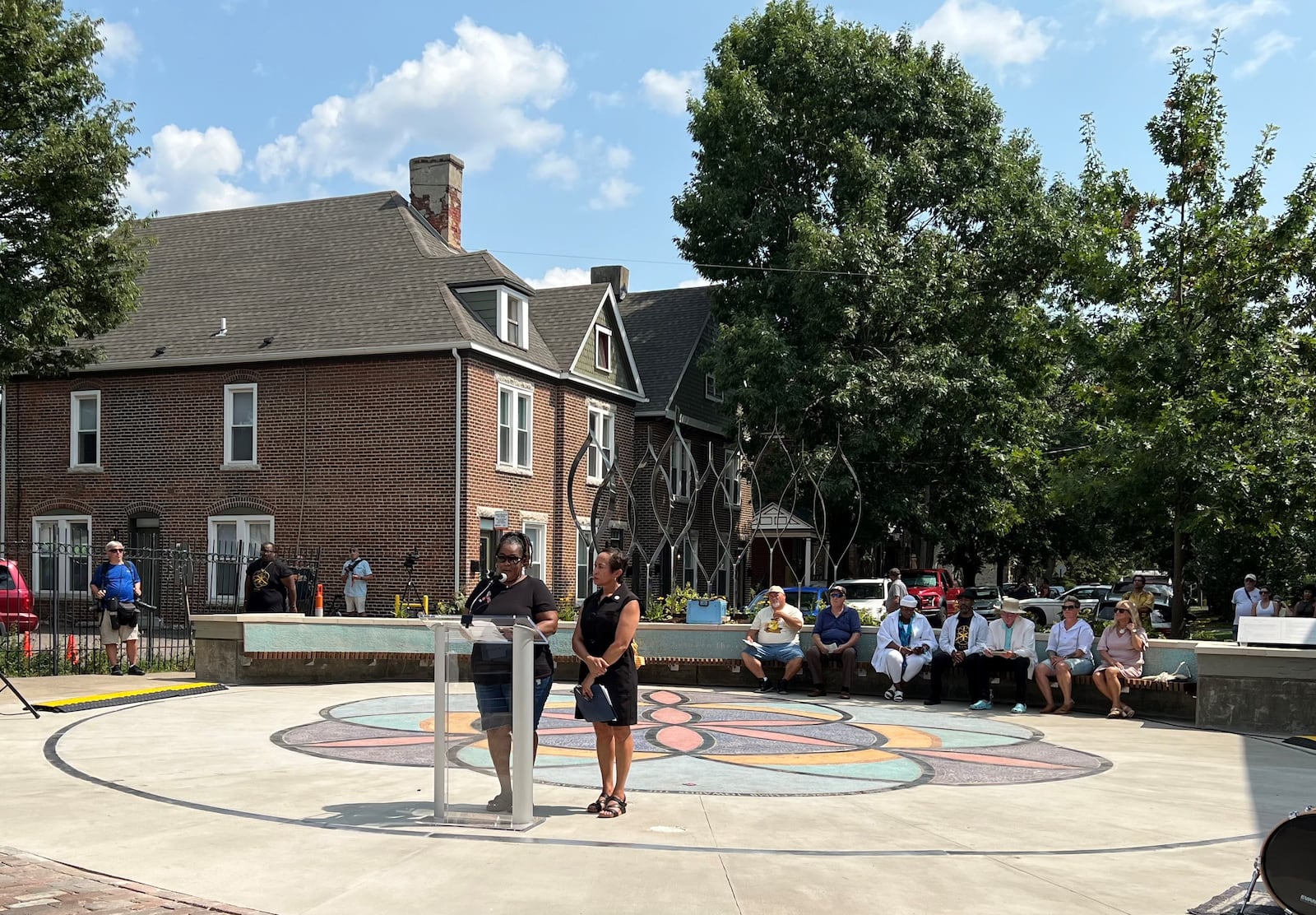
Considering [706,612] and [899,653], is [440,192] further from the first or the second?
[899,653]

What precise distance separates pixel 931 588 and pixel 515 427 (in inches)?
479

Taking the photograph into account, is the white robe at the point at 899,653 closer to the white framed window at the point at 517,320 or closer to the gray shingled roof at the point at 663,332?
the white framed window at the point at 517,320

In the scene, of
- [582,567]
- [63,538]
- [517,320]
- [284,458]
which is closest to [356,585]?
[284,458]

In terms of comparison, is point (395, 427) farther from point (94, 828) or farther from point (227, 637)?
point (94, 828)

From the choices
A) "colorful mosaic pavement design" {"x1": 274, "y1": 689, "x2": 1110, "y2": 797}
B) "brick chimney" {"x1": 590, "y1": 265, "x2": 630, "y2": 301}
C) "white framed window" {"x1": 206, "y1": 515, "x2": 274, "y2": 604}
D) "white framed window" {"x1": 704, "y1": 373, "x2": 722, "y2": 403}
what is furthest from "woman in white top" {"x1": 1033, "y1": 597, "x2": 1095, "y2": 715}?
"brick chimney" {"x1": 590, "y1": 265, "x2": 630, "y2": 301}

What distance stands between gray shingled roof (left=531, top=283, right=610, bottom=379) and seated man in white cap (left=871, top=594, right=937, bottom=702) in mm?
18460

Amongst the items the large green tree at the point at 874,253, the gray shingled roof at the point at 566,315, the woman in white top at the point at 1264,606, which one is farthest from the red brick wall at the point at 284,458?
the woman in white top at the point at 1264,606

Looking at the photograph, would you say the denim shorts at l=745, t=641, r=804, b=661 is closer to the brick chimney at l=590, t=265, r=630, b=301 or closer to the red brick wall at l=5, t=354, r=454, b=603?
the red brick wall at l=5, t=354, r=454, b=603

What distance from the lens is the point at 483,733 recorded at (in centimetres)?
807

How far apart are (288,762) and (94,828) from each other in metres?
2.69

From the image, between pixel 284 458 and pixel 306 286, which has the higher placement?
pixel 306 286

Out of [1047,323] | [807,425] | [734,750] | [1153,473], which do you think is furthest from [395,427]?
[734,750]

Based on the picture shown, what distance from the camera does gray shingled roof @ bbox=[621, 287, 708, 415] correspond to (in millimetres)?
39406

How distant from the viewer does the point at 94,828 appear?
744 cm
